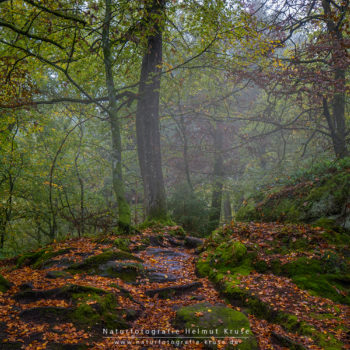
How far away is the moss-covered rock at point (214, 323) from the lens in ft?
13.0

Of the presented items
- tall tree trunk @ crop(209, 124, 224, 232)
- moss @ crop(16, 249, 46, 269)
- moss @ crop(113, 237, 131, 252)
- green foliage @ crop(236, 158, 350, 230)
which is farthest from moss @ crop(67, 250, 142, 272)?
tall tree trunk @ crop(209, 124, 224, 232)

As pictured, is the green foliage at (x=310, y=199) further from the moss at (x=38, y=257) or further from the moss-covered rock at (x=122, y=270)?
the moss at (x=38, y=257)

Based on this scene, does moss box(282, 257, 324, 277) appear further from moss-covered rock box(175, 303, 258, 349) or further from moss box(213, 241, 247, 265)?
moss-covered rock box(175, 303, 258, 349)

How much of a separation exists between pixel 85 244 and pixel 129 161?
12.0 meters

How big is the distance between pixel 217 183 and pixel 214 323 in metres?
13.3

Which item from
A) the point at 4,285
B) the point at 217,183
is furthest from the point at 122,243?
the point at 217,183

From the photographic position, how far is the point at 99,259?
21.4 feet

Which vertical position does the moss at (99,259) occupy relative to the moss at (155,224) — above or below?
below

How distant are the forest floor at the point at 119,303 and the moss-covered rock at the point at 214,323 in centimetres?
5

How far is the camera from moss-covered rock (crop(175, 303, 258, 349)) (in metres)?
3.96

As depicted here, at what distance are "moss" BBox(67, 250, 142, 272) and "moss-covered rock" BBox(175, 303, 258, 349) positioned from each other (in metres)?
2.59

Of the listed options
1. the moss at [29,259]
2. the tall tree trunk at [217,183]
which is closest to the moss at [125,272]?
the moss at [29,259]

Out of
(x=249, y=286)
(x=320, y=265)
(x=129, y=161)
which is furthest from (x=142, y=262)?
(x=129, y=161)

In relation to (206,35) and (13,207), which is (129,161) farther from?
(206,35)
